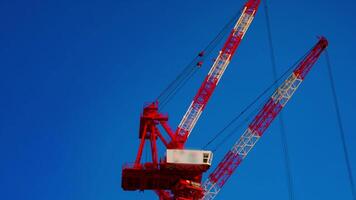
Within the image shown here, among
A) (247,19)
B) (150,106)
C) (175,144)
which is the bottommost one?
(175,144)

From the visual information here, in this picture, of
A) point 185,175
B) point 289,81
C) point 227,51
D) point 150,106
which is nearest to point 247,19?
point 227,51

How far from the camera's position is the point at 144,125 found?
85.7 meters

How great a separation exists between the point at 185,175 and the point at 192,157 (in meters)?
3.60

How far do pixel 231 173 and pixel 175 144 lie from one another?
12.6 meters

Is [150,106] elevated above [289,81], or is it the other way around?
[289,81]

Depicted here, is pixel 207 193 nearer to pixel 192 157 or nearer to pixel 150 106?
pixel 192 157

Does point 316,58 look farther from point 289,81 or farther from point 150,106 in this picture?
point 150,106

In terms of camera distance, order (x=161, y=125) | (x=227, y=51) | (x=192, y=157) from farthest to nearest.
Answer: (x=227, y=51) < (x=161, y=125) < (x=192, y=157)

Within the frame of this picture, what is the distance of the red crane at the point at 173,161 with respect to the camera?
259 ft

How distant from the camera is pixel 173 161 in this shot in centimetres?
7894

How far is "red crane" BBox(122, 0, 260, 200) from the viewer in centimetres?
7906

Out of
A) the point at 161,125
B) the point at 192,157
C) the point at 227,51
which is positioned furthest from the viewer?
the point at 227,51

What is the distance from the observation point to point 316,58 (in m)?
95.6

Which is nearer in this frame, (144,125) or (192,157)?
(192,157)
